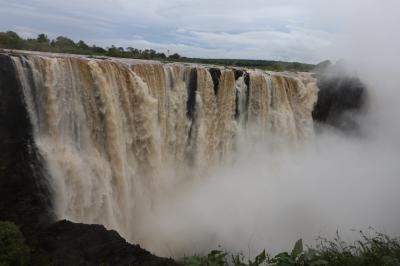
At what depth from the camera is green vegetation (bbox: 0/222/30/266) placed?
7980 millimetres

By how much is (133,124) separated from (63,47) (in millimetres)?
11712

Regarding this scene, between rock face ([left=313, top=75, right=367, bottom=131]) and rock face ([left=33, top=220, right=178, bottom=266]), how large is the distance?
1238cm

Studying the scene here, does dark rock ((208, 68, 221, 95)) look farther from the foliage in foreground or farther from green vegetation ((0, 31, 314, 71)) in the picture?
the foliage in foreground

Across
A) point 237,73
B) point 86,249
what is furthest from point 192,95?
point 86,249

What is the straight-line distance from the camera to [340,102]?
67.3ft

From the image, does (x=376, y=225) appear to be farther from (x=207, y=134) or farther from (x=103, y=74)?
(x=103, y=74)

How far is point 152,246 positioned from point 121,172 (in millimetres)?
2023

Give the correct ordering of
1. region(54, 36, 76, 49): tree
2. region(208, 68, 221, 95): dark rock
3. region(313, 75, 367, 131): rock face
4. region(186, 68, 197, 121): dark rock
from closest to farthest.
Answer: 1. region(186, 68, 197, 121): dark rock
2. region(208, 68, 221, 95): dark rock
3. region(313, 75, 367, 131): rock face
4. region(54, 36, 76, 49): tree

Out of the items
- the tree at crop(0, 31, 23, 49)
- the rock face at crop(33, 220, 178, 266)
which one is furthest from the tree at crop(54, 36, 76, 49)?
the rock face at crop(33, 220, 178, 266)

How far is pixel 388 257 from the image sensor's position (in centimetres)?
461

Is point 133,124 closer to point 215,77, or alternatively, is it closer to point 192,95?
point 192,95

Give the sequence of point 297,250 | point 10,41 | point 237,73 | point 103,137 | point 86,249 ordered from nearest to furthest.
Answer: point 297,250, point 86,249, point 103,137, point 237,73, point 10,41

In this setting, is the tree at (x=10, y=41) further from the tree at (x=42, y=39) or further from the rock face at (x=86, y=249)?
the rock face at (x=86, y=249)

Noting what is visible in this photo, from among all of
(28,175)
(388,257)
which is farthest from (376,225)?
(388,257)
